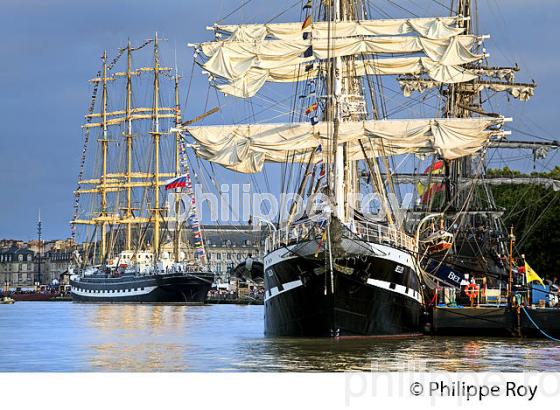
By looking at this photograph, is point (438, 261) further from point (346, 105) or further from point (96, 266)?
point (96, 266)

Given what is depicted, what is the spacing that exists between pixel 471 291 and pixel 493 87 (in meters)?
28.5

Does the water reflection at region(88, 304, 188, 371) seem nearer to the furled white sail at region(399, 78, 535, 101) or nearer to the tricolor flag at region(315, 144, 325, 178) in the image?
the tricolor flag at region(315, 144, 325, 178)

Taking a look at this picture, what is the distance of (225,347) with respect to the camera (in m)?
44.5

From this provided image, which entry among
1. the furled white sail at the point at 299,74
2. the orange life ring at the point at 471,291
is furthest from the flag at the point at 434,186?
the orange life ring at the point at 471,291

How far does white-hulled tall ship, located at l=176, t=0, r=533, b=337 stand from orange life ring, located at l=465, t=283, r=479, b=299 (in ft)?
6.25

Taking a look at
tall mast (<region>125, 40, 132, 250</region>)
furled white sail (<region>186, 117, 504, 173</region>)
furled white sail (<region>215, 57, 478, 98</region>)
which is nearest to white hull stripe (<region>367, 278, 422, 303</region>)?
furled white sail (<region>186, 117, 504, 173</region>)

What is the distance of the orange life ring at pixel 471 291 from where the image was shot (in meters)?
49.2

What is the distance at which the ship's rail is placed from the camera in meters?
44.5

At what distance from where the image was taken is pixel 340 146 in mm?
49188

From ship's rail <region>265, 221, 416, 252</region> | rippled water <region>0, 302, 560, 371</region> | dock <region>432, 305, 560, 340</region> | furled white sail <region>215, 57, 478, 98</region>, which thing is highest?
furled white sail <region>215, 57, 478, 98</region>

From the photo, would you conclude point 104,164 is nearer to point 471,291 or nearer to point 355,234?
point 471,291

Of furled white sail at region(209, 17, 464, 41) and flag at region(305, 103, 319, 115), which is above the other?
furled white sail at region(209, 17, 464, 41)

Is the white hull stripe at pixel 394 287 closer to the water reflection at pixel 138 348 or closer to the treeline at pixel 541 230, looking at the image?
the water reflection at pixel 138 348
